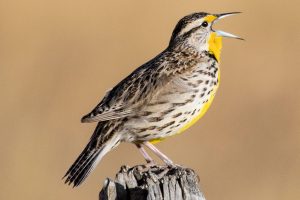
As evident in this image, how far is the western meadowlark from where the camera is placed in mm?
5445

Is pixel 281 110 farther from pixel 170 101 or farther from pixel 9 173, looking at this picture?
pixel 170 101

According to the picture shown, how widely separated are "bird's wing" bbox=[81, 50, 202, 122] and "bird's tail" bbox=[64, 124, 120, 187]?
122 mm

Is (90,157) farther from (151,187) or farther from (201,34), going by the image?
(151,187)

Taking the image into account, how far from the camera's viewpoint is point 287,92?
929 cm

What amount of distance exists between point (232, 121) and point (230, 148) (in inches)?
22.7

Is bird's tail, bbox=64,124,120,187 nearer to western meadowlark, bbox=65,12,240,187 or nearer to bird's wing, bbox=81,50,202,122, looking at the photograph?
western meadowlark, bbox=65,12,240,187

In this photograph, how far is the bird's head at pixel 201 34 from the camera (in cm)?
597

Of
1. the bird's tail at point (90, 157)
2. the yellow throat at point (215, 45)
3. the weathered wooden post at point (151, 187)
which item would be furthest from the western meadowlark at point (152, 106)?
the weathered wooden post at point (151, 187)

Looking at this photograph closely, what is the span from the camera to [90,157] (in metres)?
5.40

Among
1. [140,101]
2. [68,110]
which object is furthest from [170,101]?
[68,110]

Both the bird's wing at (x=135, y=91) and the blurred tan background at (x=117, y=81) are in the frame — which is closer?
the bird's wing at (x=135, y=91)

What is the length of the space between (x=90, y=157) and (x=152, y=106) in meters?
0.45

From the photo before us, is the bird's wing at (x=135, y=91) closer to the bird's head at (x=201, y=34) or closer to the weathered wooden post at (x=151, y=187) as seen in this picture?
the bird's head at (x=201, y=34)

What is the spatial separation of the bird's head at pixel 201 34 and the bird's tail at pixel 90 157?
0.85m
